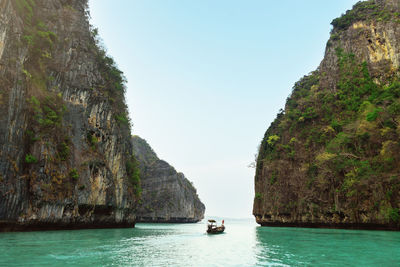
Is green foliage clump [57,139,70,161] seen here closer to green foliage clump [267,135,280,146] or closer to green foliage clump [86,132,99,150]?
green foliage clump [86,132,99,150]

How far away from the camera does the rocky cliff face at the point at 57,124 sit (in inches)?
816

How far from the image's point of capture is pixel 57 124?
25438mm

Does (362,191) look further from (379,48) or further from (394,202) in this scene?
(379,48)

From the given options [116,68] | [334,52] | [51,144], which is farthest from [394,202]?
[116,68]

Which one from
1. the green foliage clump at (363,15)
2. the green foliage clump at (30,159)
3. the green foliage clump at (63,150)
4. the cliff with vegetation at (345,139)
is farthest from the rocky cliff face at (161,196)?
the green foliage clump at (30,159)

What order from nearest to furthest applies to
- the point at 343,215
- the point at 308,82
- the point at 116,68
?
the point at 343,215 → the point at 116,68 → the point at 308,82

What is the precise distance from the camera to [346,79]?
128 feet

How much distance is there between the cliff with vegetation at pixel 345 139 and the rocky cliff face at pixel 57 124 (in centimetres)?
2419

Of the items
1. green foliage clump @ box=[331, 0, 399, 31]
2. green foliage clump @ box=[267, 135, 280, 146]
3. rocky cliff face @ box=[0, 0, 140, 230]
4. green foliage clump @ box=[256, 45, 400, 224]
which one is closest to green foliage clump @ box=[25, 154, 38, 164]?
rocky cliff face @ box=[0, 0, 140, 230]

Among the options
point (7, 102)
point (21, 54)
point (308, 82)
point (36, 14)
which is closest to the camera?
point (7, 102)

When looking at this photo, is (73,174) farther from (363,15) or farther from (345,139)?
(363,15)

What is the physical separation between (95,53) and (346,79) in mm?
35001

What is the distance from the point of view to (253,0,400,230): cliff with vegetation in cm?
2691

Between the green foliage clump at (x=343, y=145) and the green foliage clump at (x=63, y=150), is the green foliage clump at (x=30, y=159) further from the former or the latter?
the green foliage clump at (x=343, y=145)
